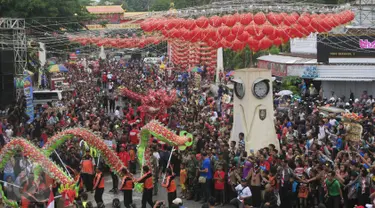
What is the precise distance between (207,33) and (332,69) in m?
15.4

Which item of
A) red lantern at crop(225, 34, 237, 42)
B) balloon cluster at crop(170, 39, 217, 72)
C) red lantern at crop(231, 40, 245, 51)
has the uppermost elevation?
red lantern at crop(225, 34, 237, 42)

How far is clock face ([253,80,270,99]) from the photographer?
1942cm

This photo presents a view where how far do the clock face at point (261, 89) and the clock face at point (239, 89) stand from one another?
0.33 m

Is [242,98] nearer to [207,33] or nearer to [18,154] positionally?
A: [207,33]

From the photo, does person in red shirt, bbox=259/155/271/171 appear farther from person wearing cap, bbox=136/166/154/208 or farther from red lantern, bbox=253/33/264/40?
red lantern, bbox=253/33/264/40

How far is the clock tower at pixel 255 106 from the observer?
1942 cm

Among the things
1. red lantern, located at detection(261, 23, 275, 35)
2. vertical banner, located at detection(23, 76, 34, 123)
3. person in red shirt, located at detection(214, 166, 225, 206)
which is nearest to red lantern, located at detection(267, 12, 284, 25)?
red lantern, located at detection(261, 23, 275, 35)

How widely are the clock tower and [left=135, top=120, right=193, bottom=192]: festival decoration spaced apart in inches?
97.8

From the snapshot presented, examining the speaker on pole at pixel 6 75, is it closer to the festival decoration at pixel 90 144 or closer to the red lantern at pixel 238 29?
the festival decoration at pixel 90 144

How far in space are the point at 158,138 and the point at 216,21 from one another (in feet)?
11.6

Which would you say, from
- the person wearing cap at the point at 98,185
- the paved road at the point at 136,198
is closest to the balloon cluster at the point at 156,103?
the paved road at the point at 136,198

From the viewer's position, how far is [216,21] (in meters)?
18.7

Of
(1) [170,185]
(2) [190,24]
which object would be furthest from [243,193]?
(2) [190,24]

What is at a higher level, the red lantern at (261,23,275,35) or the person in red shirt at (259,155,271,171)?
the red lantern at (261,23,275,35)
